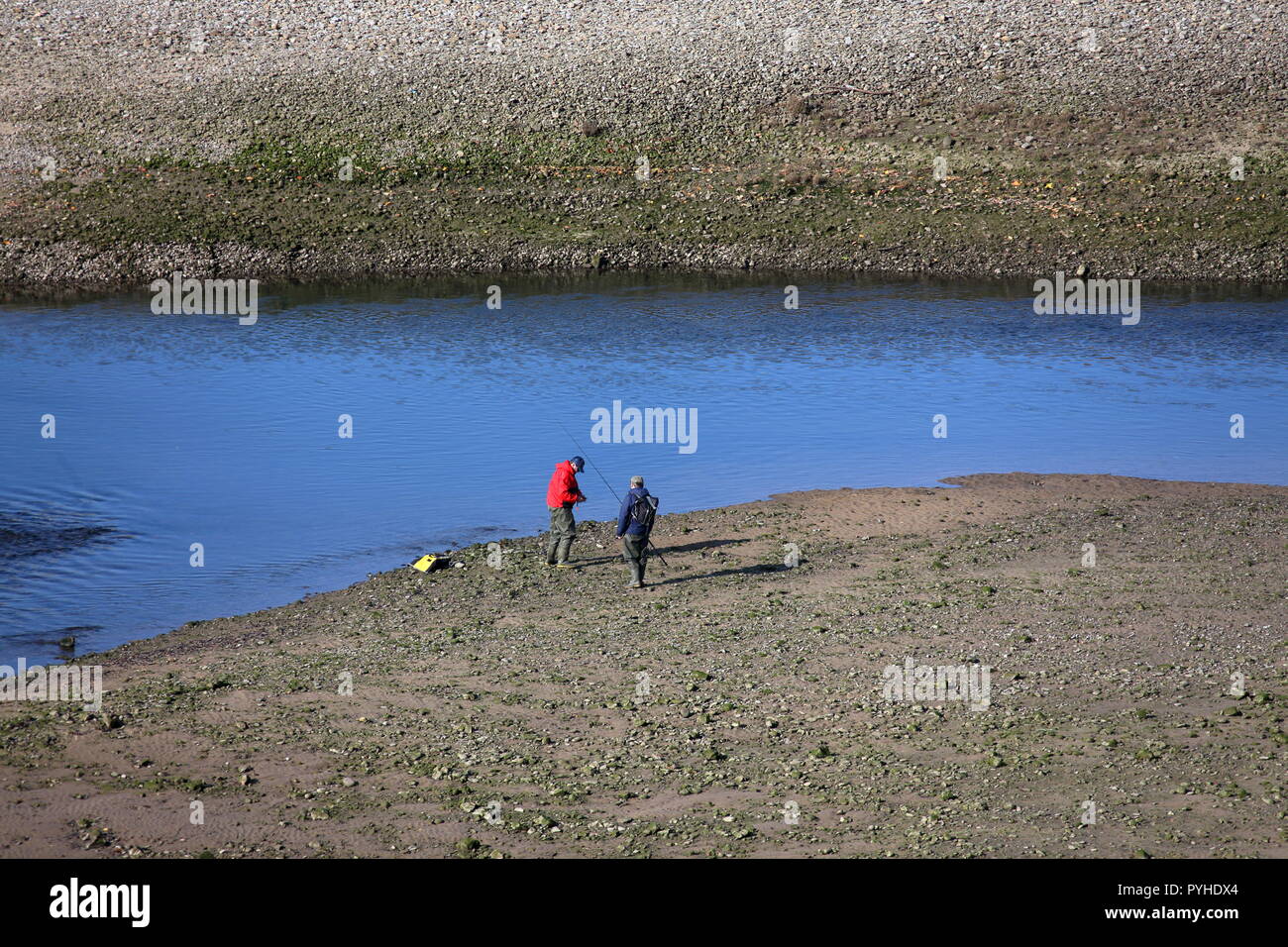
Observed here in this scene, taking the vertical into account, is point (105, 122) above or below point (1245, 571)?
above

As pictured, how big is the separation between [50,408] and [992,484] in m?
26.1

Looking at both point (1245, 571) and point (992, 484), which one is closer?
point (1245, 571)

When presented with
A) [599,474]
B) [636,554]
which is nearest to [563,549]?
[636,554]

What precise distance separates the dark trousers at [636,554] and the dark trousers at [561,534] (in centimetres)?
163

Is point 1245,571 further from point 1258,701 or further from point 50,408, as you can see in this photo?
point 50,408

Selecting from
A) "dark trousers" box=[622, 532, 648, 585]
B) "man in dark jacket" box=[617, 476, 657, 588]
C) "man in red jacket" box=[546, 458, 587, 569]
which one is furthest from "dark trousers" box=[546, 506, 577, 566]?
"man in dark jacket" box=[617, 476, 657, 588]

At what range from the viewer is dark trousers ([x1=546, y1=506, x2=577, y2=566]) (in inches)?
988

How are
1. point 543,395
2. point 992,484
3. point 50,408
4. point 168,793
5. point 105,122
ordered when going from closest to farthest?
point 168,793 → point 992,484 → point 50,408 → point 543,395 → point 105,122

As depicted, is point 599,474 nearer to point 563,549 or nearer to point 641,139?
point 563,549

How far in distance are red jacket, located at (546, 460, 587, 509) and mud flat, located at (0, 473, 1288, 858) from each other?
4.49 ft

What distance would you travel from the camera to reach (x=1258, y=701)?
679 inches

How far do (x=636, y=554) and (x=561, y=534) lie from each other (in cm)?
215

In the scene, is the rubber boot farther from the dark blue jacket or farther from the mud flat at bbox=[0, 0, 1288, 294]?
the mud flat at bbox=[0, 0, 1288, 294]

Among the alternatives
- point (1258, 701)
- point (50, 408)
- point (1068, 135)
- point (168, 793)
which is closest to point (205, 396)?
point (50, 408)
